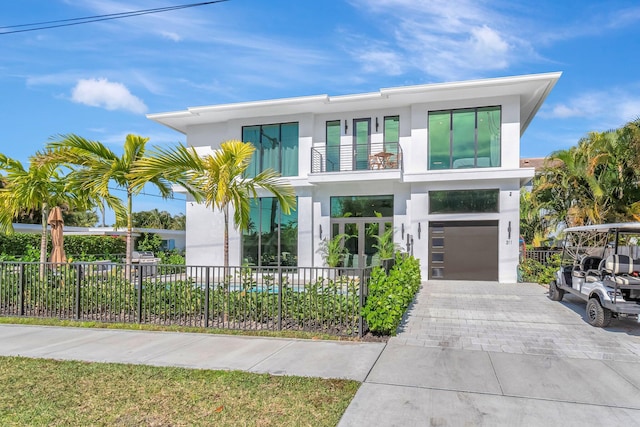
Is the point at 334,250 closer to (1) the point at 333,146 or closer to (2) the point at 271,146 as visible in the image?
(1) the point at 333,146

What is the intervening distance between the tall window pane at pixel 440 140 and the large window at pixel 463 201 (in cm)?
105

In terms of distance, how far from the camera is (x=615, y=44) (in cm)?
1189

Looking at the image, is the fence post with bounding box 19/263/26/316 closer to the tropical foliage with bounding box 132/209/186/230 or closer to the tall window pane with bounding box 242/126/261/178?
the tall window pane with bounding box 242/126/261/178

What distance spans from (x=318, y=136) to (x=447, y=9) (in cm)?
834

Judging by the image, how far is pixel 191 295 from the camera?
8094 mm

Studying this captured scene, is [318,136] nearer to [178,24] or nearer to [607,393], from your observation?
[178,24]

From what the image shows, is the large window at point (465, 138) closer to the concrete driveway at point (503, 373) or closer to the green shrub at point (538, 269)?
the green shrub at point (538, 269)

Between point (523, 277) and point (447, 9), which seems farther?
point (523, 277)

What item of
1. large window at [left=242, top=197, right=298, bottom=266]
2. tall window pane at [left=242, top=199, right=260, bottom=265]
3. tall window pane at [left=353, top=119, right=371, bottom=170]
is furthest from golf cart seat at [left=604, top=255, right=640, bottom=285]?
tall window pane at [left=242, top=199, right=260, bottom=265]

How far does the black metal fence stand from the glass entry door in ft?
25.7

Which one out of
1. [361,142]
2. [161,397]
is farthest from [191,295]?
[361,142]

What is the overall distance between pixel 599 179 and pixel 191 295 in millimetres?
13677

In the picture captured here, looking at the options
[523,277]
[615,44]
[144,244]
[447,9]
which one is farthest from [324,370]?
[144,244]

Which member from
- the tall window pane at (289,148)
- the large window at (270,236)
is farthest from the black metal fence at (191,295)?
the tall window pane at (289,148)
